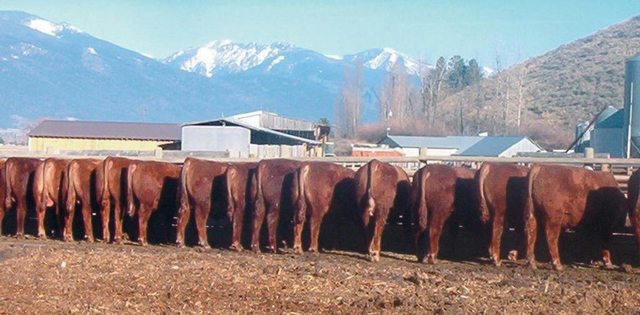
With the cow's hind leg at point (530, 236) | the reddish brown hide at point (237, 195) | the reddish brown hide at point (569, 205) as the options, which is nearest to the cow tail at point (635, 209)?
the reddish brown hide at point (569, 205)

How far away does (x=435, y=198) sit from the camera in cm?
1363

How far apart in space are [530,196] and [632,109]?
110 feet

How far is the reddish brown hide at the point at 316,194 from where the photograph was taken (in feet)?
47.0

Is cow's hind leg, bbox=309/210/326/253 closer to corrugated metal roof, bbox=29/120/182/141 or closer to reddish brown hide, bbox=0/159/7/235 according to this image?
reddish brown hide, bbox=0/159/7/235

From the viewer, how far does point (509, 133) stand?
91750 mm

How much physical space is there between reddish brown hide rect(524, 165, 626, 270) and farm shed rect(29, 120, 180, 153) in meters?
42.7

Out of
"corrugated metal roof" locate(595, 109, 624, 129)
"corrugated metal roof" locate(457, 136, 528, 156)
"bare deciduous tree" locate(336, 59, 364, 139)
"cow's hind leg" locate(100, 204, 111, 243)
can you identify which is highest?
"bare deciduous tree" locate(336, 59, 364, 139)

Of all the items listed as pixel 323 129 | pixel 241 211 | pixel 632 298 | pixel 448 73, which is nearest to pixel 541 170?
pixel 632 298

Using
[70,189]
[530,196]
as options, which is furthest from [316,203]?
[70,189]

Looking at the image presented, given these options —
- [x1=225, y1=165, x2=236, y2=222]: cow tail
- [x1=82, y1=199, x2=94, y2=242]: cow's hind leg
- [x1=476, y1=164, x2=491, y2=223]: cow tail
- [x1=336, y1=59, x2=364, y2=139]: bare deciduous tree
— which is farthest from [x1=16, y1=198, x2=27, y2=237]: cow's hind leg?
[x1=336, y1=59, x2=364, y2=139]: bare deciduous tree

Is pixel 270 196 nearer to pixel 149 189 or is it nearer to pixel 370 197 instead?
pixel 370 197

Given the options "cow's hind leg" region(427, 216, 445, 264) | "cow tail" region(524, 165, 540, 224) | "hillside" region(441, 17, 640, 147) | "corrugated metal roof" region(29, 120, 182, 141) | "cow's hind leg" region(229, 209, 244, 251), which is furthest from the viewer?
"hillside" region(441, 17, 640, 147)

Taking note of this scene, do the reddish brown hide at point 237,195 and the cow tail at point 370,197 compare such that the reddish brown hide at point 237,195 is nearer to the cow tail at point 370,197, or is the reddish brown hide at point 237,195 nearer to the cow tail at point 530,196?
the cow tail at point 370,197

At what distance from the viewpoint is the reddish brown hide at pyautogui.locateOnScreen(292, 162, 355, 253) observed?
47.0 feet
